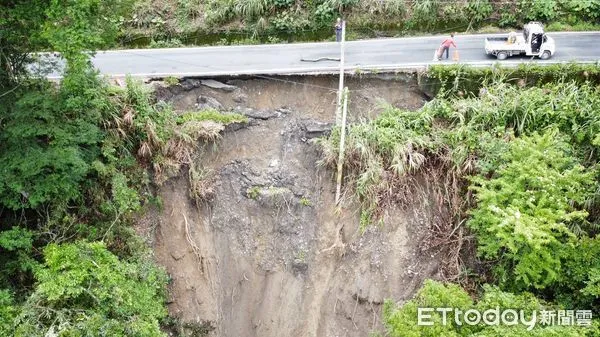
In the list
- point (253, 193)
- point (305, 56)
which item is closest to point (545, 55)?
point (305, 56)

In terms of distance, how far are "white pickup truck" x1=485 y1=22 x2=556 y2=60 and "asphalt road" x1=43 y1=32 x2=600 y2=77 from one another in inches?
10.9

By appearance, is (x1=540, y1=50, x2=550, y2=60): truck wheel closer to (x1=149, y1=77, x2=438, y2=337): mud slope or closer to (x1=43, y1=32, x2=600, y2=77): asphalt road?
(x1=43, y1=32, x2=600, y2=77): asphalt road

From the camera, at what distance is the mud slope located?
17.1 metres

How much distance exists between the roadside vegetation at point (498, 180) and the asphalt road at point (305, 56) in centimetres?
150

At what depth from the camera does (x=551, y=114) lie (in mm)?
16328

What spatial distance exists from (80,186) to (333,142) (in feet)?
27.9

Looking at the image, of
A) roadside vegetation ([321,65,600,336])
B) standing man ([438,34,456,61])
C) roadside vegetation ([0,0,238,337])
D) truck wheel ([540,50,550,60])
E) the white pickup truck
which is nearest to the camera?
roadside vegetation ([0,0,238,337])

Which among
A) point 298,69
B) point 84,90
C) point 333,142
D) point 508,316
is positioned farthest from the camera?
point 298,69

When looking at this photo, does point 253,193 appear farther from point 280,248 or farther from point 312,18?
point 312,18

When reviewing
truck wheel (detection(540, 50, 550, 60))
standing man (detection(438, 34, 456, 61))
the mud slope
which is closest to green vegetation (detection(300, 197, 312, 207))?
the mud slope

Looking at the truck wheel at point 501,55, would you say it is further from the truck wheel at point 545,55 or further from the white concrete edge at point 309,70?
the truck wheel at point 545,55

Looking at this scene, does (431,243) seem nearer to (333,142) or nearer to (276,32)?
(333,142)

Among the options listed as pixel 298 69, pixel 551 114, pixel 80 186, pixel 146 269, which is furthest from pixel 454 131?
pixel 80 186

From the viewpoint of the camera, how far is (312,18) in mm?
21359
